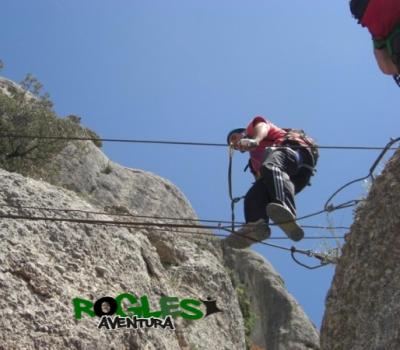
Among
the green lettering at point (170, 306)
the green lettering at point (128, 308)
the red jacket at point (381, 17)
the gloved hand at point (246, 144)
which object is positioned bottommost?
the green lettering at point (128, 308)

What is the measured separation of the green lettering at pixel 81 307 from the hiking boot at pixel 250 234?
175cm

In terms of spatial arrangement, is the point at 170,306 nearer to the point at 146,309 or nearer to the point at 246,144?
the point at 146,309

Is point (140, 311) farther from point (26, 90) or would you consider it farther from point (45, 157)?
point (26, 90)

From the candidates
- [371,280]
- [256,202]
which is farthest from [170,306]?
[371,280]

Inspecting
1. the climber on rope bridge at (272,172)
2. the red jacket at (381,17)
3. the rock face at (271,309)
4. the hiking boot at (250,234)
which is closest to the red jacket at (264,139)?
the climber on rope bridge at (272,172)

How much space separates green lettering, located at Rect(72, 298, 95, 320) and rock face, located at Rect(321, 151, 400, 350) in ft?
9.97

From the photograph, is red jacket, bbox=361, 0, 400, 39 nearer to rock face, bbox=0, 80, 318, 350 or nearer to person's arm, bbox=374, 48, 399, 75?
person's arm, bbox=374, 48, 399, 75

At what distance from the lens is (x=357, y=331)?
5.55 m

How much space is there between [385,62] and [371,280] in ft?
6.23

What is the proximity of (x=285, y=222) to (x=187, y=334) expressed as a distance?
3.37m

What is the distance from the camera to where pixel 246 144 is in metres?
8.21

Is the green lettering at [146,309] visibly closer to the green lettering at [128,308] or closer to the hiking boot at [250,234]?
the green lettering at [128,308]

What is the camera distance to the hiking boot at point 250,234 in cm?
793

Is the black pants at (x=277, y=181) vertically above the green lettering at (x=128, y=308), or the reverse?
the black pants at (x=277, y=181)
